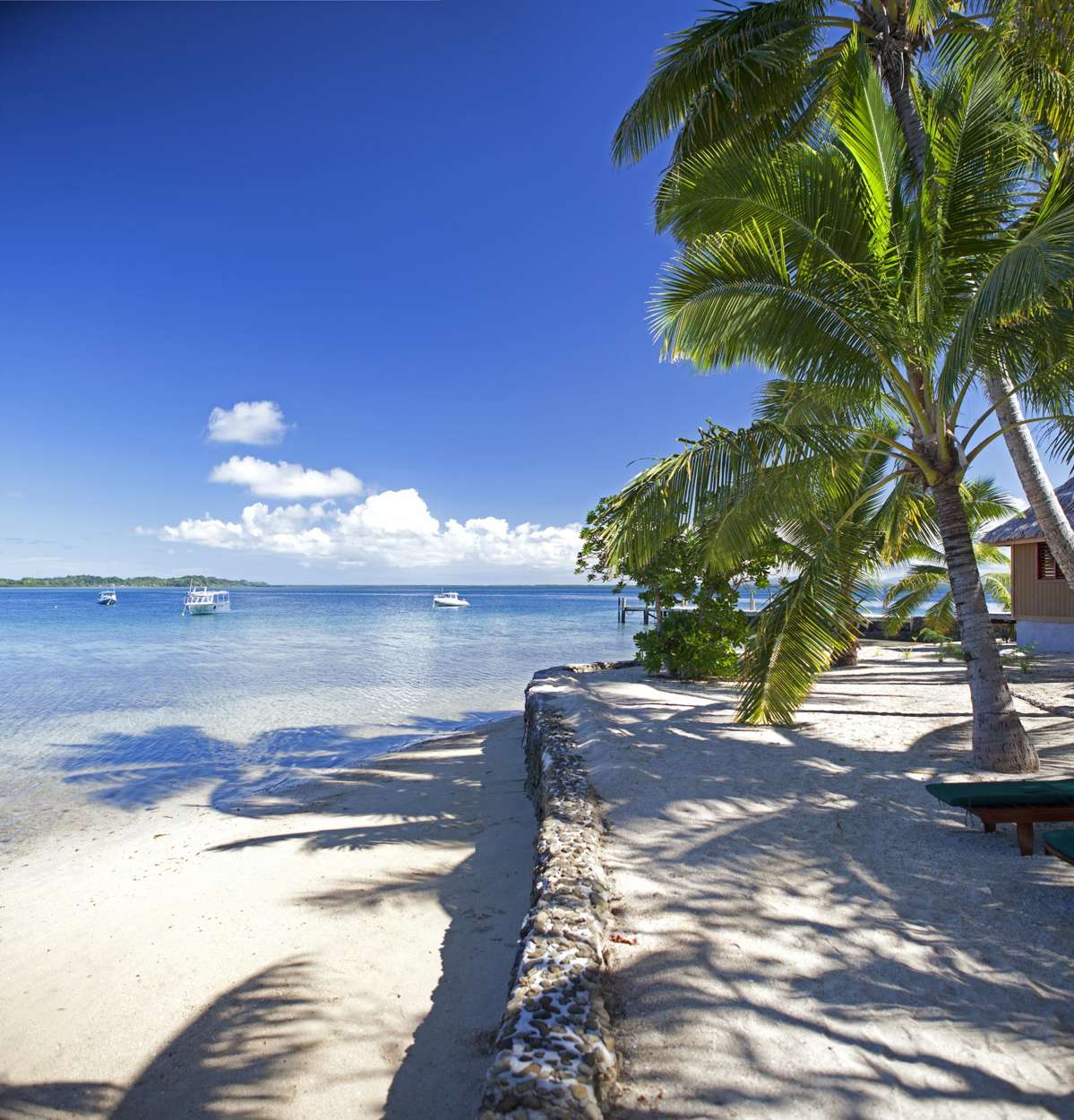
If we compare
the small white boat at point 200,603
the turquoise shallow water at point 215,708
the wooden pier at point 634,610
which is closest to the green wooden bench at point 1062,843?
the turquoise shallow water at point 215,708

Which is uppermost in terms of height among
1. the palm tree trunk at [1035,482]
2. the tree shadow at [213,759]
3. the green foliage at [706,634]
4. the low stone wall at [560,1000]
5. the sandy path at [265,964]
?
the palm tree trunk at [1035,482]

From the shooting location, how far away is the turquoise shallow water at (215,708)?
840cm

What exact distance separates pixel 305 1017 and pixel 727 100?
9.76 m

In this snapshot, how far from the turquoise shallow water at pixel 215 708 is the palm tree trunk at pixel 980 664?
775cm

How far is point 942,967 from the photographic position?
2887mm

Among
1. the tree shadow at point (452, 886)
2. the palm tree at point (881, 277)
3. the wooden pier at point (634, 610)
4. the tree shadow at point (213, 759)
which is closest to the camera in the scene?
the tree shadow at point (452, 886)

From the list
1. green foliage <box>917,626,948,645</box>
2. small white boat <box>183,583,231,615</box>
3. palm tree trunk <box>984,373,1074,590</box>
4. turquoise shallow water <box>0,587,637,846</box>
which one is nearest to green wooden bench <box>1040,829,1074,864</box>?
palm tree trunk <box>984,373,1074,590</box>

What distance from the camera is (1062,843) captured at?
334 centimetres

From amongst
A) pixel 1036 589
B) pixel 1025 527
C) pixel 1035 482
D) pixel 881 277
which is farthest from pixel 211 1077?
pixel 1036 589

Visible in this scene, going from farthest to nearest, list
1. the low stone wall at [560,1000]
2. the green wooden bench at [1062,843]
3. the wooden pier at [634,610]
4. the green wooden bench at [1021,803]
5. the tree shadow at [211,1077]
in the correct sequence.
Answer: the wooden pier at [634,610] < the green wooden bench at [1021,803] < the green wooden bench at [1062,843] < the tree shadow at [211,1077] < the low stone wall at [560,1000]

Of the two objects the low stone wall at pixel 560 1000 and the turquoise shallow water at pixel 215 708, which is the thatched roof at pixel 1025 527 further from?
the low stone wall at pixel 560 1000

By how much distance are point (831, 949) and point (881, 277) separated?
507 cm

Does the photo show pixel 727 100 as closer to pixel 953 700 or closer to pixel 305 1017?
pixel 953 700

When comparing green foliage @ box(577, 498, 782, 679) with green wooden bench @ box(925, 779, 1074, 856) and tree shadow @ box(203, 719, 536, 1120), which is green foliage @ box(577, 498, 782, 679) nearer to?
tree shadow @ box(203, 719, 536, 1120)
